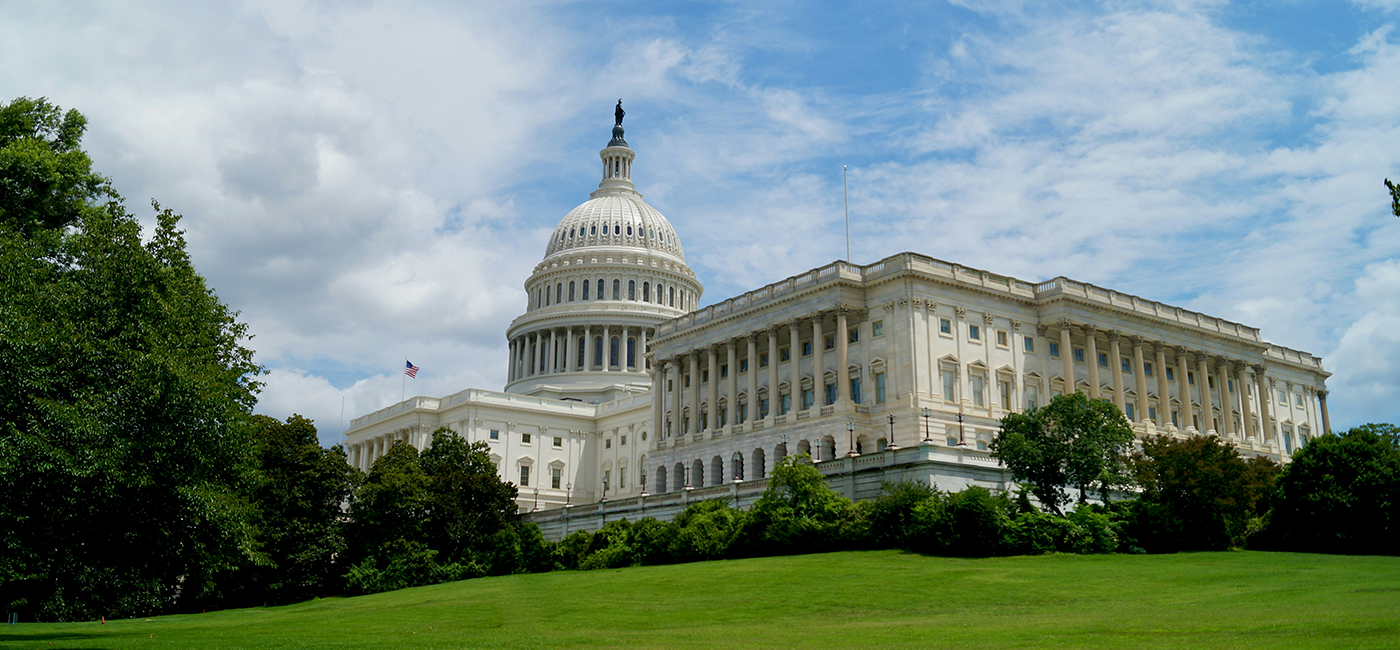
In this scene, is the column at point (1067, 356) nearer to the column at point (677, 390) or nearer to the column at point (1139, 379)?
the column at point (1139, 379)

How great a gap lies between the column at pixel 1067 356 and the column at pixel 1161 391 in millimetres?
10044

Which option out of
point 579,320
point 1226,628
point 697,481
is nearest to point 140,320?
point 1226,628

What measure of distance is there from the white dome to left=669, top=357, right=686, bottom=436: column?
51.5 metres

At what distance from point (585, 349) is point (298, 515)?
72680mm

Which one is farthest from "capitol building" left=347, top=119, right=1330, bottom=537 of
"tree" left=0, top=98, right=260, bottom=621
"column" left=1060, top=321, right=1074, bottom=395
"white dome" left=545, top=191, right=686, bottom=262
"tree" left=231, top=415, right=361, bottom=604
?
"tree" left=0, top=98, right=260, bottom=621

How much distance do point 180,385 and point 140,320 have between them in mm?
2790

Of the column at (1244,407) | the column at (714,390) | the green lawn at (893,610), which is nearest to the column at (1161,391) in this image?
the column at (1244,407)

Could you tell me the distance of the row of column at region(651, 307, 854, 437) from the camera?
268ft

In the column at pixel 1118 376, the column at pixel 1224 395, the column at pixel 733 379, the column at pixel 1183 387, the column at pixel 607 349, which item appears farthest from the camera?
the column at pixel 607 349

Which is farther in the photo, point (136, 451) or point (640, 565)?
point (640, 565)

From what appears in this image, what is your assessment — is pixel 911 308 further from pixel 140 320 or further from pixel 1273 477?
pixel 140 320

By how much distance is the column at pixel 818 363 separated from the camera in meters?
81.6

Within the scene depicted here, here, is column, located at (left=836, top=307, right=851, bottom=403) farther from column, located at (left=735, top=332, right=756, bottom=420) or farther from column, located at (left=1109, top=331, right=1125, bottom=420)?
column, located at (left=1109, top=331, right=1125, bottom=420)

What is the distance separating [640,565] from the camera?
196ft
